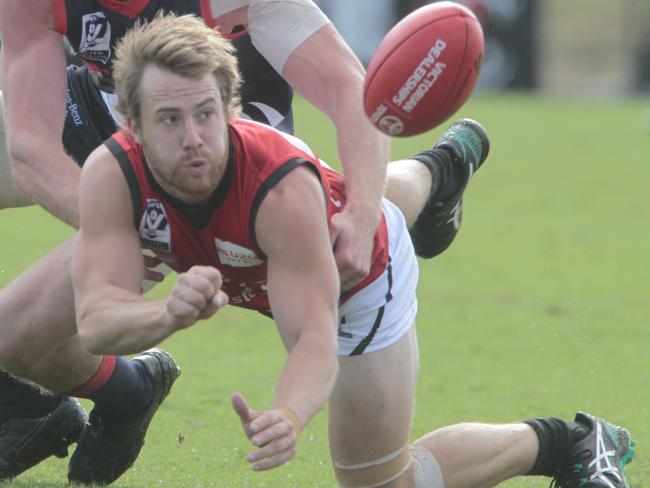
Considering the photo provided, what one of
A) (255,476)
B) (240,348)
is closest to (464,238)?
(240,348)

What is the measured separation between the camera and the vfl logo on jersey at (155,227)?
438 cm

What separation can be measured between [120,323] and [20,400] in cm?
158

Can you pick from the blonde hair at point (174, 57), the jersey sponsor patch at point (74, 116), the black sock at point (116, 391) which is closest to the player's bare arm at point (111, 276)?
the blonde hair at point (174, 57)

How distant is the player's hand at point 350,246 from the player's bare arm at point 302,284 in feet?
1.05

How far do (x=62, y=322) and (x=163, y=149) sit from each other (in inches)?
46.7

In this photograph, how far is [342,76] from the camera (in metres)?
5.32

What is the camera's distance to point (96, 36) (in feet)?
17.9

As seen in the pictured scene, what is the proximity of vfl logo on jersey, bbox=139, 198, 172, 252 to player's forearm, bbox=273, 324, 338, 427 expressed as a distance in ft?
Result: 2.01

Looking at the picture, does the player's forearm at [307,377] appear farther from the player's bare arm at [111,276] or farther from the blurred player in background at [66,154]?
the blurred player in background at [66,154]

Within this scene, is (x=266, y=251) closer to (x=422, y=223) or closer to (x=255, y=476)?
(x=255, y=476)

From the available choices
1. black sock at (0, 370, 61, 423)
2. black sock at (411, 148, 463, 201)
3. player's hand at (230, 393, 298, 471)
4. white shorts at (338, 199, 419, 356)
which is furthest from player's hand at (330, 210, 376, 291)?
black sock at (0, 370, 61, 423)

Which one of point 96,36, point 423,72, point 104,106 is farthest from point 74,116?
point 423,72

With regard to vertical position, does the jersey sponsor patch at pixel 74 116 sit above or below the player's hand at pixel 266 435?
below

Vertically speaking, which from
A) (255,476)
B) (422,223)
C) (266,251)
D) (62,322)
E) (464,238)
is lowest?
(464,238)
